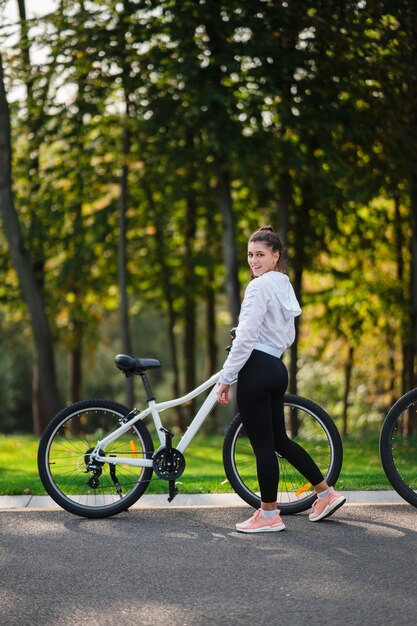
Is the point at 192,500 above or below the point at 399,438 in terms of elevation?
below

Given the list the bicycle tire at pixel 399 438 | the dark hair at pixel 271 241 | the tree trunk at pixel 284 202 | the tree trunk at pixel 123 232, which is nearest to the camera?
the dark hair at pixel 271 241

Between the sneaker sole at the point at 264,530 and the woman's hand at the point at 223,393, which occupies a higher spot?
the woman's hand at the point at 223,393

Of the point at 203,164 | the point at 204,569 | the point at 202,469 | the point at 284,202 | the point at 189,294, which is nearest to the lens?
the point at 204,569

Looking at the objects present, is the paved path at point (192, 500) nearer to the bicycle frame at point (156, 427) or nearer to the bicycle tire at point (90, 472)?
the bicycle tire at point (90, 472)

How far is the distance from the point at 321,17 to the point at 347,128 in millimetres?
1883

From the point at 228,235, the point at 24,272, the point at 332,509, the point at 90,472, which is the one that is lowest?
the point at 332,509

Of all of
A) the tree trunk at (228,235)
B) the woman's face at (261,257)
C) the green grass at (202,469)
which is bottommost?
the green grass at (202,469)

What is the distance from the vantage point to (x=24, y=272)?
14.5 m

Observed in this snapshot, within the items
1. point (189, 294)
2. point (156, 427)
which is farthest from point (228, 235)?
point (156, 427)

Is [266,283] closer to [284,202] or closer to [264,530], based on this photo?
[264,530]

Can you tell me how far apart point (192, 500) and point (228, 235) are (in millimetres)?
9965

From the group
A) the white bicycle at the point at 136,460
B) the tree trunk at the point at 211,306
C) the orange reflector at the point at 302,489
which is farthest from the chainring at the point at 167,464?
the tree trunk at the point at 211,306

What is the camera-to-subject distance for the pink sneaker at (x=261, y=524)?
5738 millimetres

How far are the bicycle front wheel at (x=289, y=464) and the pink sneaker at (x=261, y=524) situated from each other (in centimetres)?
36
